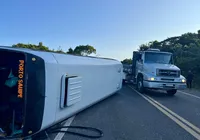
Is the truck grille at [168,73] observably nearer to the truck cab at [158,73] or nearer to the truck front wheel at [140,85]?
the truck cab at [158,73]

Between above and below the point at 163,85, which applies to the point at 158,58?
above

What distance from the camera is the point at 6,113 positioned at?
4.74 metres

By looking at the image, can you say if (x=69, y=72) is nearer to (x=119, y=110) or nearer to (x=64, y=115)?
(x=64, y=115)

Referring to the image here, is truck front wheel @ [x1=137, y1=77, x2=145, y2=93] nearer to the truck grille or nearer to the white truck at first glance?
the white truck

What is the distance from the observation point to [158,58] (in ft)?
47.3

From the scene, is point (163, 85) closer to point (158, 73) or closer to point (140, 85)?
point (158, 73)

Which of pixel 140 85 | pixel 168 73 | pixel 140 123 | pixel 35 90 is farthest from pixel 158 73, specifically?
pixel 35 90

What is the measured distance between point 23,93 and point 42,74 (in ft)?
1.52

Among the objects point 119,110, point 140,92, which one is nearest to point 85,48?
point 140,92

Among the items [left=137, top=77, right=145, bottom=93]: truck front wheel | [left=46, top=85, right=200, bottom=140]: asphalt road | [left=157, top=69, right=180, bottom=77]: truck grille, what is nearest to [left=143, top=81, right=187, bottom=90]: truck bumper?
[left=157, top=69, right=180, bottom=77]: truck grille

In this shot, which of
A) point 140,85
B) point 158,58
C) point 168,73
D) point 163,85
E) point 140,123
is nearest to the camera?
point 140,123

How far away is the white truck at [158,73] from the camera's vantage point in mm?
12984

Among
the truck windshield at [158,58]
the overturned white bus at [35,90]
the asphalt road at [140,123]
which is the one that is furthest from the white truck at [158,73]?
the overturned white bus at [35,90]

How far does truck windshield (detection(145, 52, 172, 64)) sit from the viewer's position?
566 inches
